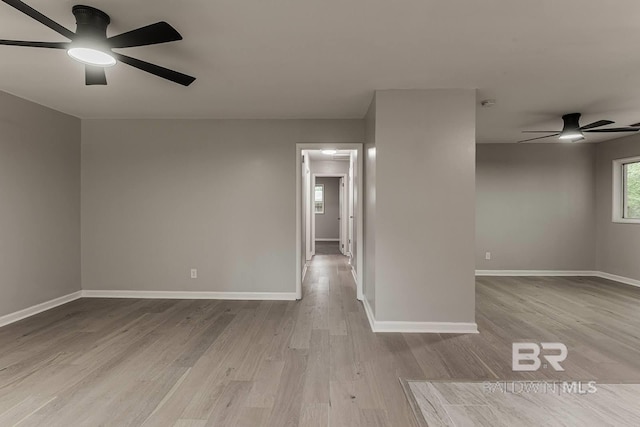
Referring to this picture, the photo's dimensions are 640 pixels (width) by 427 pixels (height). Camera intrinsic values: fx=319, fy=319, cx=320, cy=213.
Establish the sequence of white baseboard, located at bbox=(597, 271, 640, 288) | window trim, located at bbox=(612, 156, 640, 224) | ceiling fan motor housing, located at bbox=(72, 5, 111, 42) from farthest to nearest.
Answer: window trim, located at bbox=(612, 156, 640, 224)
white baseboard, located at bbox=(597, 271, 640, 288)
ceiling fan motor housing, located at bbox=(72, 5, 111, 42)

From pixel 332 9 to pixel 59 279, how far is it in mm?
4414

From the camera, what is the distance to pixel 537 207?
574 centimetres

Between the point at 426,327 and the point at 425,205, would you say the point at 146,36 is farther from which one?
the point at 426,327

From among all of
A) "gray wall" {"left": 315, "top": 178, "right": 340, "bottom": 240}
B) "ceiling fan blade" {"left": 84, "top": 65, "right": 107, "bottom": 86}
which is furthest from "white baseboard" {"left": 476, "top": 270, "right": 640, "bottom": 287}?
"gray wall" {"left": 315, "top": 178, "right": 340, "bottom": 240}

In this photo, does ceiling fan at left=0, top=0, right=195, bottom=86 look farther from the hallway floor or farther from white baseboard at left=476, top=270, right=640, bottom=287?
the hallway floor

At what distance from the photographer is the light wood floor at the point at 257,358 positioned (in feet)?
6.30

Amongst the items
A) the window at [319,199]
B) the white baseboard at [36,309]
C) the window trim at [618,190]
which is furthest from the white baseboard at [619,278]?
the white baseboard at [36,309]

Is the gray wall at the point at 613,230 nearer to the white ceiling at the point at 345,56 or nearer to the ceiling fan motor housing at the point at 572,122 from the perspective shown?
the white ceiling at the point at 345,56

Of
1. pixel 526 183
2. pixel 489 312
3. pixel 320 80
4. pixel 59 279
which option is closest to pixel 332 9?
pixel 320 80

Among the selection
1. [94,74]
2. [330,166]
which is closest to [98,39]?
[94,74]

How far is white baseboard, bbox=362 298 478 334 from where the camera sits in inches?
124

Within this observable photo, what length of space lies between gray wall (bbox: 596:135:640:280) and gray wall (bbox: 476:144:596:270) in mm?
117

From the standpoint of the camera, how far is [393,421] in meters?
1.82

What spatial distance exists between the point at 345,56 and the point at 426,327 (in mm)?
2598
